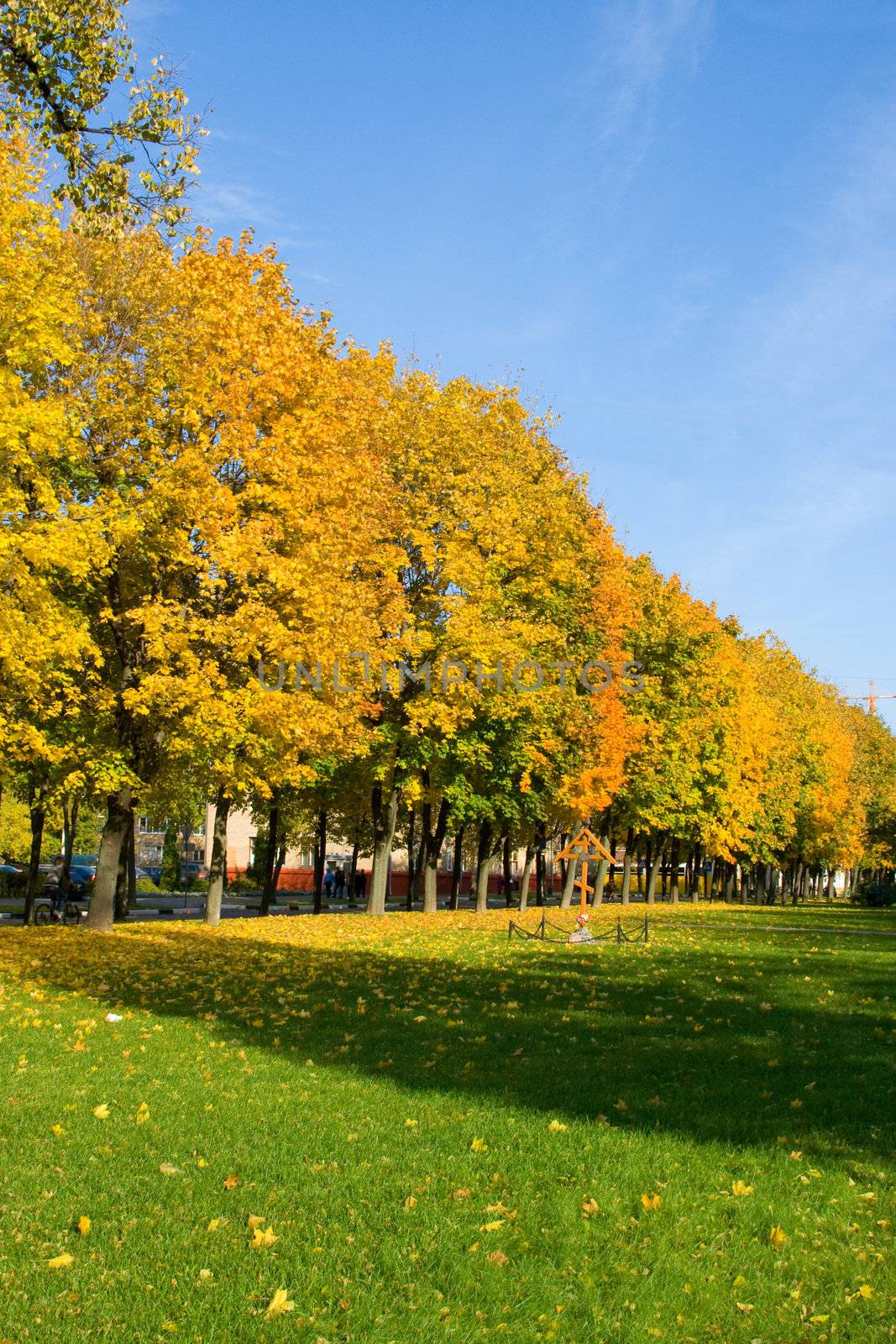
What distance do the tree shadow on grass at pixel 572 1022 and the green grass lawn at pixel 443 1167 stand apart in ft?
0.18

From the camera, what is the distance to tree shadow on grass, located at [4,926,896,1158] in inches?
336

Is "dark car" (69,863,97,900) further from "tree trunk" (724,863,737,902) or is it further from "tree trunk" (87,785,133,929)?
"tree trunk" (724,863,737,902)

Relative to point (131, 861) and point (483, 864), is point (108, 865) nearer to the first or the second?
point (131, 861)

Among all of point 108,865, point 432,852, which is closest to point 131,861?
point 432,852

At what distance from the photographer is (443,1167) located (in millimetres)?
6895

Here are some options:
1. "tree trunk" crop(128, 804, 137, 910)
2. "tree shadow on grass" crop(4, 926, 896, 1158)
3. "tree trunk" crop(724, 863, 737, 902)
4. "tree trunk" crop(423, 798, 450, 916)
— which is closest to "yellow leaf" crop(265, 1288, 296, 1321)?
"tree shadow on grass" crop(4, 926, 896, 1158)

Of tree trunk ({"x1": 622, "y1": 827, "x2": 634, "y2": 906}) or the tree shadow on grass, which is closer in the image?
the tree shadow on grass

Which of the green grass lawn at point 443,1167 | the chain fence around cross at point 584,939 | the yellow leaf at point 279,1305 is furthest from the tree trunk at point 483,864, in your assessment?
the yellow leaf at point 279,1305

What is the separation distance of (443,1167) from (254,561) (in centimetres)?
1603

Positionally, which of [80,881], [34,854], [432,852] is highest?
[432,852]

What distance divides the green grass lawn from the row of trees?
24.0ft

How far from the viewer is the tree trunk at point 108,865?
23203mm

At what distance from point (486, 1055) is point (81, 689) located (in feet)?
52.2

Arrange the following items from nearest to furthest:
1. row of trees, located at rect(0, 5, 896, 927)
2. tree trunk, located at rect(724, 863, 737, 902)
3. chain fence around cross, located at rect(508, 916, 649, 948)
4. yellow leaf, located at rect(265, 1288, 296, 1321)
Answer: yellow leaf, located at rect(265, 1288, 296, 1321)
row of trees, located at rect(0, 5, 896, 927)
chain fence around cross, located at rect(508, 916, 649, 948)
tree trunk, located at rect(724, 863, 737, 902)
